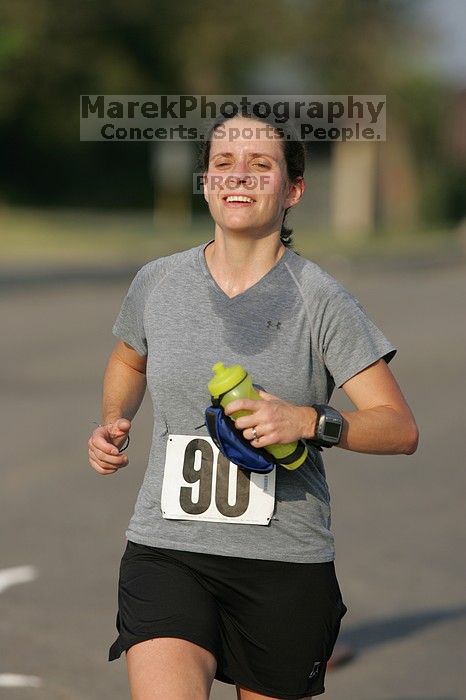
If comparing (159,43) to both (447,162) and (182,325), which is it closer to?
(447,162)

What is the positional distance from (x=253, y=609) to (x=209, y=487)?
0.32 meters

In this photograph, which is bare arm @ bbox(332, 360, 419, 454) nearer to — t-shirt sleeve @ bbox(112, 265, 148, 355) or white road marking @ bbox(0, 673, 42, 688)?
t-shirt sleeve @ bbox(112, 265, 148, 355)

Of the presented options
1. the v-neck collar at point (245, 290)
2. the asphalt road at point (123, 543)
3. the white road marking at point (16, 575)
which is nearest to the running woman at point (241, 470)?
the v-neck collar at point (245, 290)

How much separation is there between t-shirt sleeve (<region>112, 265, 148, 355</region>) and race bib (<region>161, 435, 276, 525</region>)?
1.16ft

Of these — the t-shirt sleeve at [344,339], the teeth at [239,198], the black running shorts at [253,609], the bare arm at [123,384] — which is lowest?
the black running shorts at [253,609]

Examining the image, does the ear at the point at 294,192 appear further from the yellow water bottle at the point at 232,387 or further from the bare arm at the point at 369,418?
the yellow water bottle at the point at 232,387

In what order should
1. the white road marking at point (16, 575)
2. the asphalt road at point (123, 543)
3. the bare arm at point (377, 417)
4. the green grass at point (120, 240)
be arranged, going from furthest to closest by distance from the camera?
1. the green grass at point (120, 240)
2. the white road marking at point (16, 575)
3. the asphalt road at point (123, 543)
4. the bare arm at point (377, 417)

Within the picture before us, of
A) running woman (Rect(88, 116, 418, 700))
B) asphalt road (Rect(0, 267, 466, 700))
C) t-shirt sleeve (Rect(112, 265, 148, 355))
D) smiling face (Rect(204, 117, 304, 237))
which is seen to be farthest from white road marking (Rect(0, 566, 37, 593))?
smiling face (Rect(204, 117, 304, 237))

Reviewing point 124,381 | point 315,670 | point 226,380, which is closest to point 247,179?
point 226,380

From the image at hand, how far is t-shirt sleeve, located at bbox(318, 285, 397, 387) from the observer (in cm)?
359

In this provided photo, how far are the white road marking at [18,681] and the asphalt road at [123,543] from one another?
0.04ft

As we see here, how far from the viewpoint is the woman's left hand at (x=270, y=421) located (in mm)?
3232

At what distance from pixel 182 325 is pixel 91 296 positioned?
19439mm

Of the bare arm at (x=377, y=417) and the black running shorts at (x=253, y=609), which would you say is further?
the black running shorts at (x=253, y=609)
